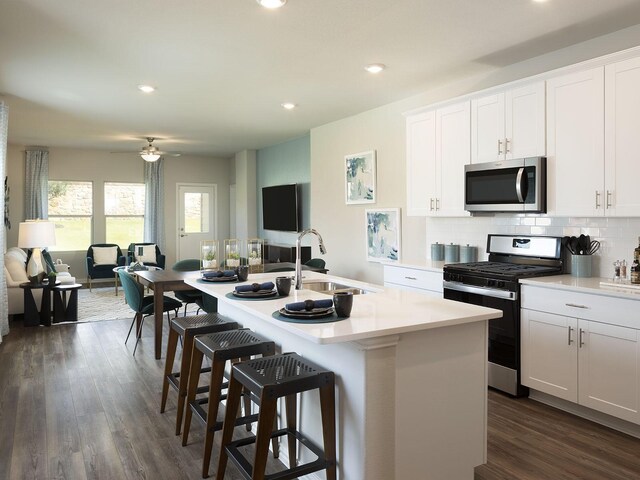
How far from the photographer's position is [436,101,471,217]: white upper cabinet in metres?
4.37

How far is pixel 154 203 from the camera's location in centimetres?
1069

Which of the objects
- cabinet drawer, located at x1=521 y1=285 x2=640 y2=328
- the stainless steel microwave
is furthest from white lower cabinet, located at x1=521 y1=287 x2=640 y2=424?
the stainless steel microwave

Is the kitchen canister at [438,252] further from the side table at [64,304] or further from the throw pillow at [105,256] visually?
the throw pillow at [105,256]

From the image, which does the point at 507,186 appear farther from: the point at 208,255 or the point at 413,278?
the point at 208,255

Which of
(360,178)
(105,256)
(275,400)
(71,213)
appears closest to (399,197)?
(360,178)

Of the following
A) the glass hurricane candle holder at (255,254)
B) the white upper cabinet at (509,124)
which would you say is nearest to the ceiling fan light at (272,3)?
the white upper cabinet at (509,124)

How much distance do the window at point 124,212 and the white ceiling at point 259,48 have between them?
415 cm

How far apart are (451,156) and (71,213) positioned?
27.3ft

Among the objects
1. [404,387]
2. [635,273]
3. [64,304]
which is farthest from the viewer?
[64,304]

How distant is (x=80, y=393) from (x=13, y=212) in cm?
709

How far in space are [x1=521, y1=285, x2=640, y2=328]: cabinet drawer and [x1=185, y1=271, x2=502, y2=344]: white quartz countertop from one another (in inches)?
42.1

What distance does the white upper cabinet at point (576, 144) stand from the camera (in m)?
3.37

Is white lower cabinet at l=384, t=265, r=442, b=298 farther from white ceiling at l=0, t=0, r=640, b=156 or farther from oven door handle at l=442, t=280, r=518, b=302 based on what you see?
white ceiling at l=0, t=0, r=640, b=156

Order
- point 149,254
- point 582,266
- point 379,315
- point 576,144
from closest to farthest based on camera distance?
point 379,315
point 576,144
point 582,266
point 149,254
